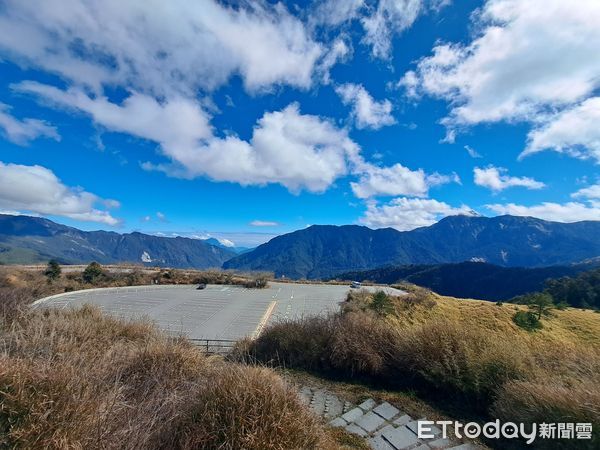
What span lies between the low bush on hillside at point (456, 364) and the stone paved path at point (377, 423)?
92cm

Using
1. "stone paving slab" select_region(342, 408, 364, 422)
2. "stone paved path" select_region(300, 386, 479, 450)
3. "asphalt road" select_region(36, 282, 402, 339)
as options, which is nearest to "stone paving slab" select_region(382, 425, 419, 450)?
"stone paved path" select_region(300, 386, 479, 450)

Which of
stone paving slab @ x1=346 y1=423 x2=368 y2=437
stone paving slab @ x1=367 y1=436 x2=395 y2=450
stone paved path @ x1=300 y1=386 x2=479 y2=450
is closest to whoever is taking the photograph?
stone paving slab @ x1=367 y1=436 x2=395 y2=450

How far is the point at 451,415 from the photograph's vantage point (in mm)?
5031

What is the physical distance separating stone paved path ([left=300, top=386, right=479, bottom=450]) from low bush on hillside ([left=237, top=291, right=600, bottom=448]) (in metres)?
0.92

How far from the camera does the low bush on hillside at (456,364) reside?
413 centimetres

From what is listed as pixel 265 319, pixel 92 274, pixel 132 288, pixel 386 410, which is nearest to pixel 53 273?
pixel 92 274

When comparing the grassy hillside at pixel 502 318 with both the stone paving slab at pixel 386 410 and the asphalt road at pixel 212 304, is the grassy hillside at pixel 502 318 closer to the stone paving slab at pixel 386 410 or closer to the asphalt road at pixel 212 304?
the asphalt road at pixel 212 304

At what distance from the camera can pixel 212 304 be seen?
928 inches

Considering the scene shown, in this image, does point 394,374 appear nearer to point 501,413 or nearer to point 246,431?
point 501,413

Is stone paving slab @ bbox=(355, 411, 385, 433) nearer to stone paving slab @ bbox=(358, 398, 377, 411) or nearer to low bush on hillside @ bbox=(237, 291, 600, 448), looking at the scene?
stone paving slab @ bbox=(358, 398, 377, 411)

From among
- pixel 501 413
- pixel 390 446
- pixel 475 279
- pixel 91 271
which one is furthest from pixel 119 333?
pixel 475 279

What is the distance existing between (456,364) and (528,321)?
1721 centimetres

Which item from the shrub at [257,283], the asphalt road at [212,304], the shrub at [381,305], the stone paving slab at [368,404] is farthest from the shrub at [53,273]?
the stone paving slab at [368,404]

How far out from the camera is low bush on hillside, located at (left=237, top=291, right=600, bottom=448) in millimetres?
4129
